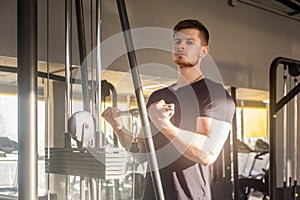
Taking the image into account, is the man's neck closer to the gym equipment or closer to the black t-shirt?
the black t-shirt

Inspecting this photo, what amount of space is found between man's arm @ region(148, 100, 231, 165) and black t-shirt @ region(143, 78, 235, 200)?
44 mm

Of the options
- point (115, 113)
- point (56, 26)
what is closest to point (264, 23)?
point (56, 26)

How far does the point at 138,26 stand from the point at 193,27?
1.68 metres

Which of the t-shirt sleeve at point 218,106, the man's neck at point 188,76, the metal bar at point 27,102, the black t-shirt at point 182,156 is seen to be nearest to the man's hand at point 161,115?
the black t-shirt at point 182,156

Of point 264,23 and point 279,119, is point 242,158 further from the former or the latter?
point 264,23

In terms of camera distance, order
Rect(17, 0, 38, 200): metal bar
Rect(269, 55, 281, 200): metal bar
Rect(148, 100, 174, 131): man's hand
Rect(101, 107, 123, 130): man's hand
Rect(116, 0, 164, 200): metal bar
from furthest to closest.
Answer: Rect(269, 55, 281, 200): metal bar, Rect(101, 107, 123, 130): man's hand, Rect(148, 100, 174, 131): man's hand, Rect(116, 0, 164, 200): metal bar, Rect(17, 0, 38, 200): metal bar

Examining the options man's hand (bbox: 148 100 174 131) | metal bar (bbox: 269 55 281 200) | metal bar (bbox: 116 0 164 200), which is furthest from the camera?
metal bar (bbox: 269 55 281 200)

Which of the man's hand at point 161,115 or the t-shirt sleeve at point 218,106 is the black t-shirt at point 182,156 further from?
the man's hand at point 161,115

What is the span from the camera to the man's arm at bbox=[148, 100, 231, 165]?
1.82m

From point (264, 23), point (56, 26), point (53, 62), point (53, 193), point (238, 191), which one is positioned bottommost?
point (238, 191)

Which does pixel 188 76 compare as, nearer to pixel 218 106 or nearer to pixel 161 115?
pixel 218 106

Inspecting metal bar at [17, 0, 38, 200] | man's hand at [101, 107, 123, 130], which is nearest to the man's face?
man's hand at [101, 107, 123, 130]

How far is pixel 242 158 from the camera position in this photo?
6242mm

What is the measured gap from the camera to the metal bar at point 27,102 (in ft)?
4.43
